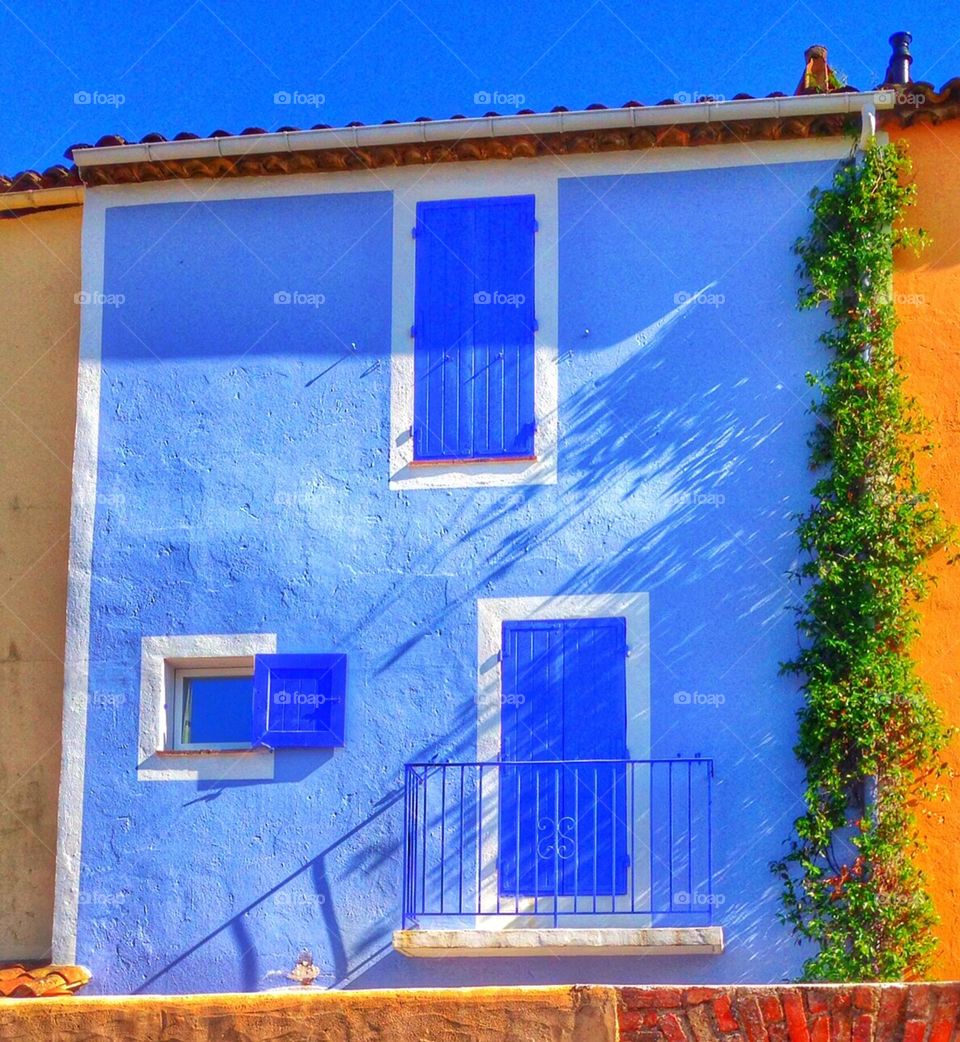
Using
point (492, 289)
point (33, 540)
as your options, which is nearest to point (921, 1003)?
point (492, 289)

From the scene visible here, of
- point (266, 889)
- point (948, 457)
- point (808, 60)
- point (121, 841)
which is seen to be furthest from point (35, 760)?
point (808, 60)

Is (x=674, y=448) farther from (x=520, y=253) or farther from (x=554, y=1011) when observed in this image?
(x=554, y=1011)

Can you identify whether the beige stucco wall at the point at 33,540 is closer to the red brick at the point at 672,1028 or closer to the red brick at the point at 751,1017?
the red brick at the point at 672,1028

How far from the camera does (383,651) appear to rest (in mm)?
12742

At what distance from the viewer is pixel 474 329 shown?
13133mm

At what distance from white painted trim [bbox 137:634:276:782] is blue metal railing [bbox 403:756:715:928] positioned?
4.06 feet

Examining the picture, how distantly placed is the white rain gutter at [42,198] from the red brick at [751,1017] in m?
8.67

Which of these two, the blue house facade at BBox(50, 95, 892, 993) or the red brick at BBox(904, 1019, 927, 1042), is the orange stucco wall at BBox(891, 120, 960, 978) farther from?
the red brick at BBox(904, 1019, 927, 1042)

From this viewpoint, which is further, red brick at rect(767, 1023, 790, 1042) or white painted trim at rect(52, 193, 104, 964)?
white painted trim at rect(52, 193, 104, 964)

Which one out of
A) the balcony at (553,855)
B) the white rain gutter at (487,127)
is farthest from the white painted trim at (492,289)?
the balcony at (553,855)

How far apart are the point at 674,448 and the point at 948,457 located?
5.84 ft

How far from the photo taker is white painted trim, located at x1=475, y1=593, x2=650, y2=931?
12125 mm

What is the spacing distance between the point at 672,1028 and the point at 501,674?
16.6ft

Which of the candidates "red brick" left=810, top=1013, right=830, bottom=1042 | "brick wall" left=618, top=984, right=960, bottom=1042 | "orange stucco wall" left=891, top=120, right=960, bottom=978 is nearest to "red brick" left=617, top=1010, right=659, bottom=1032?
"brick wall" left=618, top=984, right=960, bottom=1042
